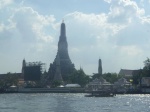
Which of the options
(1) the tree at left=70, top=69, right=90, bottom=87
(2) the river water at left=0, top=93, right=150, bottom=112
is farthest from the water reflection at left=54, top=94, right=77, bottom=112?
(1) the tree at left=70, top=69, right=90, bottom=87

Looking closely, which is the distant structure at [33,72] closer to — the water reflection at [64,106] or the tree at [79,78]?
the tree at [79,78]

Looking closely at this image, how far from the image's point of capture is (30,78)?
184250mm

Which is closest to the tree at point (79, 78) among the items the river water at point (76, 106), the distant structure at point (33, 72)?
the distant structure at point (33, 72)

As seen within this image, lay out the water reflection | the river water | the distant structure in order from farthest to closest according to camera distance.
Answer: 1. the distant structure
2. the river water
3. the water reflection

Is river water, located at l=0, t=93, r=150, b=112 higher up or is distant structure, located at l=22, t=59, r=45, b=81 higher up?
distant structure, located at l=22, t=59, r=45, b=81

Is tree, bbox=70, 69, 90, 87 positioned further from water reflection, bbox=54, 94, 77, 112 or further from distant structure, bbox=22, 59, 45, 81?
water reflection, bbox=54, 94, 77, 112

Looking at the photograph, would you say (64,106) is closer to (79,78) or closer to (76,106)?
(76,106)

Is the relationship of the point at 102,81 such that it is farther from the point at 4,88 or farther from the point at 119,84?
the point at 4,88

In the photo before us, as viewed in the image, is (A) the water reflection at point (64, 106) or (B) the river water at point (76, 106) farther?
(B) the river water at point (76, 106)

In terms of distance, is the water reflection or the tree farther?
the tree

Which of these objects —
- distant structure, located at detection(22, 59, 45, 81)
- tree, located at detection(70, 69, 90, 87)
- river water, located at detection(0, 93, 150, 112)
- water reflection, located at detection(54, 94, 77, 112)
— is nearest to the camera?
water reflection, located at detection(54, 94, 77, 112)

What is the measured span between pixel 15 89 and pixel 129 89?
194 ft

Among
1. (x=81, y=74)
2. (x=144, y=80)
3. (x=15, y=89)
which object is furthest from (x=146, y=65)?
(x=15, y=89)

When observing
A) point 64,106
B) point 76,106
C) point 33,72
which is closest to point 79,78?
point 33,72
